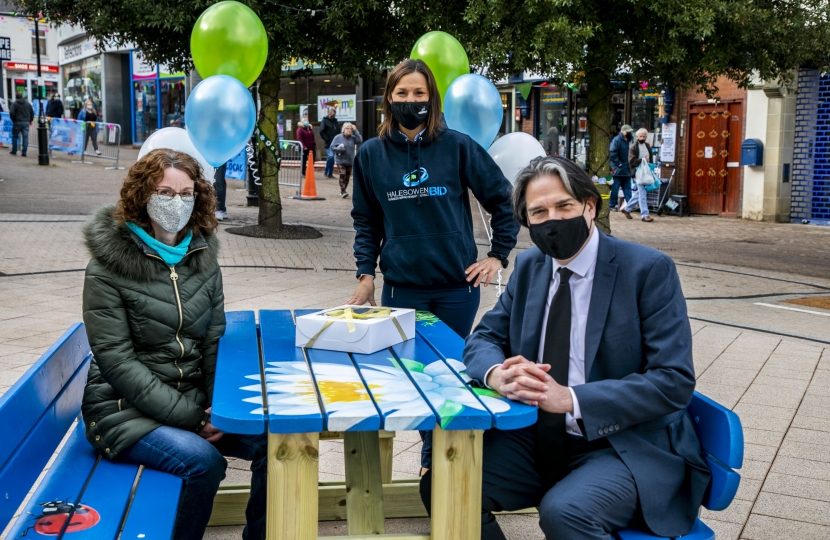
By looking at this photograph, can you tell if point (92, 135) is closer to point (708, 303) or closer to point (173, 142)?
point (708, 303)

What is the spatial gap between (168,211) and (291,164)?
19805 mm

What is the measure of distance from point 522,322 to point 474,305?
1.13 metres

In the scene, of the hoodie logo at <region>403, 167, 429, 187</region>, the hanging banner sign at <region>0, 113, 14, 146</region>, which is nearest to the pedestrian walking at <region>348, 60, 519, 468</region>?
the hoodie logo at <region>403, 167, 429, 187</region>

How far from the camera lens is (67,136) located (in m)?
27.6

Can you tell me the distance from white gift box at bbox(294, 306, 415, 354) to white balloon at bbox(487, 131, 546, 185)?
2.49 m

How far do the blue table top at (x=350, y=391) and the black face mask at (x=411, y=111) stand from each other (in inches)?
38.7

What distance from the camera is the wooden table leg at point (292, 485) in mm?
2447

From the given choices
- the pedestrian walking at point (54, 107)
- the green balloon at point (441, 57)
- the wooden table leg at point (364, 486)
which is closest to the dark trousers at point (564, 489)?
the wooden table leg at point (364, 486)

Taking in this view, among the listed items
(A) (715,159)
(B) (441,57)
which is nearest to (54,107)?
(A) (715,159)

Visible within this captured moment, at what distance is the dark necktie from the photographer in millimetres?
2736

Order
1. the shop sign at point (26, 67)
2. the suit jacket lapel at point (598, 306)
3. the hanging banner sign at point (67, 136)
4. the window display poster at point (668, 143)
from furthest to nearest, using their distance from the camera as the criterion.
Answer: the shop sign at point (26, 67), the hanging banner sign at point (67, 136), the window display poster at point (668, 143), the suit jacket lapel at point (598, 306)

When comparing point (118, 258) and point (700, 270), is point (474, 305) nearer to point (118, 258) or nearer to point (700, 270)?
point (118, 258)

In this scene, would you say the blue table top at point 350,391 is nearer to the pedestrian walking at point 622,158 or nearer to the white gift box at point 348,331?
the white gift box at point 348,331

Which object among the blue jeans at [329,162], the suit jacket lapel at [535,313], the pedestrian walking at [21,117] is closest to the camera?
the suit jacket lapel at [535,313]
